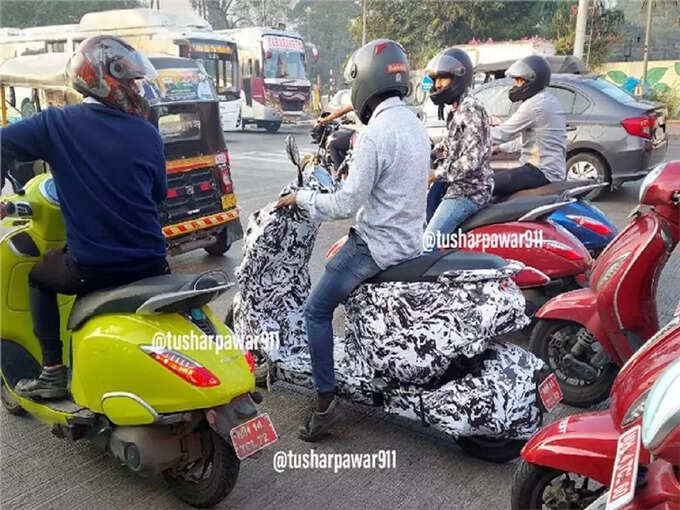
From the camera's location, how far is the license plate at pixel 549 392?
3145 millimetres

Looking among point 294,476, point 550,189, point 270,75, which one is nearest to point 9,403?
point 294,476

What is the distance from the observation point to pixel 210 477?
2.87 m

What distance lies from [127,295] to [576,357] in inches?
94.3

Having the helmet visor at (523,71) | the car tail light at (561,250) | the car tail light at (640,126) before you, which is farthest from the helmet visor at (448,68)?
the car tail light at (640,126)

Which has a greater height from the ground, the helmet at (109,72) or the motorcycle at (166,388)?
the helmet at (109,72)

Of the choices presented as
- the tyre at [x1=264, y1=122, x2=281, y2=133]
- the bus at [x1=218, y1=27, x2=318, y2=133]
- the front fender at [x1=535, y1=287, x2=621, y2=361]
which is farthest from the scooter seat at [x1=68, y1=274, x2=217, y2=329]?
the tyre at [x1=264, y1=122, x2=281, y2=133]

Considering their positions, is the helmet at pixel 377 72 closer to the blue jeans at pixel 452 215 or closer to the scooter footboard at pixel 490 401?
the scooter footboard at pixel 490 401

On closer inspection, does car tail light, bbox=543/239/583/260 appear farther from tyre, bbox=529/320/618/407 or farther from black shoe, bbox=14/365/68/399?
black shoe, bbox=14/365/68/399

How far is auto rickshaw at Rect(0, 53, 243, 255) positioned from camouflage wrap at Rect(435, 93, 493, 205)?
2.85 meters

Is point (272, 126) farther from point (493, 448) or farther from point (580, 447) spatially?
point (580, 447)

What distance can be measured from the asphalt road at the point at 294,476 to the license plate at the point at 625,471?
3.86ft

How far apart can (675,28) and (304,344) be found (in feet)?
97.3

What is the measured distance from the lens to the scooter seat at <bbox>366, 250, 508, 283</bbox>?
10.4 feet

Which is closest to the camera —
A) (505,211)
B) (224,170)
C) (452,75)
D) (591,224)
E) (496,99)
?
(452,75)
